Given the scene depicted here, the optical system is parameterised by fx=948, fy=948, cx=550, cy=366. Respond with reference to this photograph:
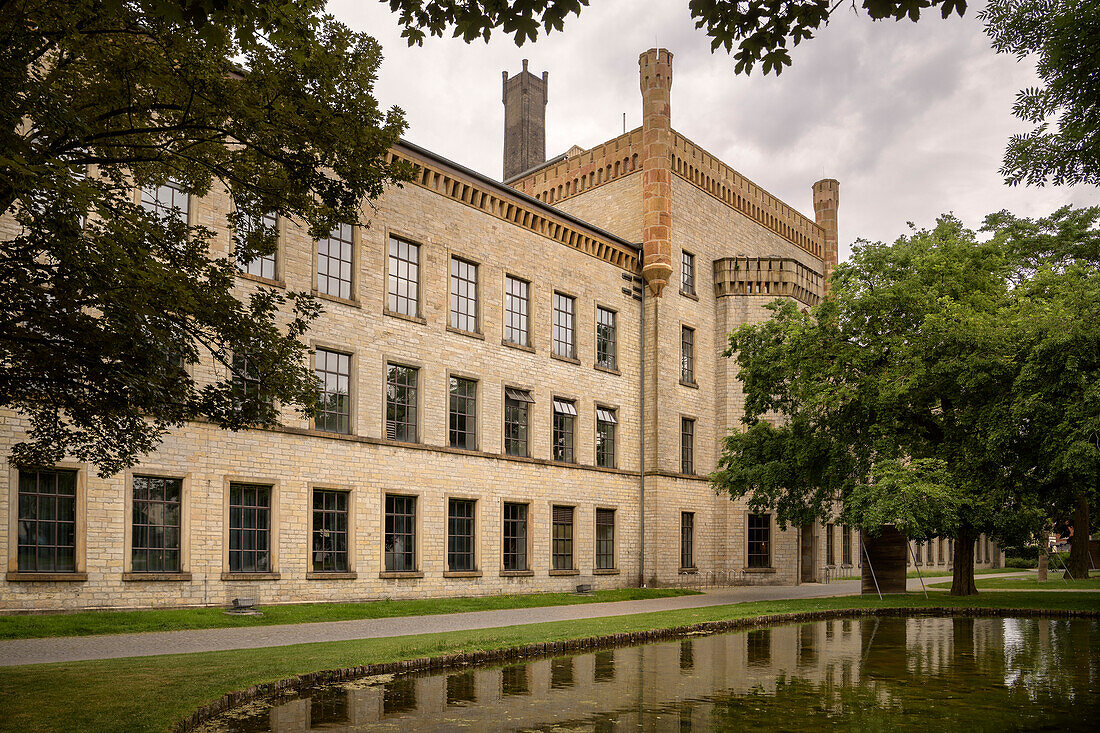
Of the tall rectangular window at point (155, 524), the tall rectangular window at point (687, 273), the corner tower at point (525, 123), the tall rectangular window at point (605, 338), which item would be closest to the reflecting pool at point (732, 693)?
the tall rectangular window at point (155, 524)

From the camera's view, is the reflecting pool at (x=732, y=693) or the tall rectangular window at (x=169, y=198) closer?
the reflecting pool at (x=732, y=693)

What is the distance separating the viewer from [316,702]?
33.2ft

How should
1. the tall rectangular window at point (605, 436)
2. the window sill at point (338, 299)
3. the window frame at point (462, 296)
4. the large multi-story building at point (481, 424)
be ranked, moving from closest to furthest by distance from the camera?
the large multi-story building at point (481, 424), the window sill at point (338, 299), the window frame at point (462, 296), the tall rectangular window at point (605, 436)

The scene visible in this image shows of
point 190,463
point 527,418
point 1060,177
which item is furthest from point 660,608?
point 1060,177

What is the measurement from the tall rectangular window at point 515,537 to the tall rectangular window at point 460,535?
4.79 feet

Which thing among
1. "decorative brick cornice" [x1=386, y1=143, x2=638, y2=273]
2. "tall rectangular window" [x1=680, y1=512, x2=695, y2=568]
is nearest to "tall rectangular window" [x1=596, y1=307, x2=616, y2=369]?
"decorative brick cornice" [x1=386, y1=143, x2=638, y2=273]

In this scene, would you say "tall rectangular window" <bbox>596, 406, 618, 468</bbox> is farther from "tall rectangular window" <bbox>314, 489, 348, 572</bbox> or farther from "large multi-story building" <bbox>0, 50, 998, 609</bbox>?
"tall rectangular window" <bbox>314, 489, 348, 572</bbox>

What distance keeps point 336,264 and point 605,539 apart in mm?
13779

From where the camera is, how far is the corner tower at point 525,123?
165ft

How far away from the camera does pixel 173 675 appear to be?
10.9 meters

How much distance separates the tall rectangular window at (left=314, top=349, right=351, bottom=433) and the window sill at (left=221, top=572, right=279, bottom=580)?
3.77m

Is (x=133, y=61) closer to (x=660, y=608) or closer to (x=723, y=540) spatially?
(x=660, y=608)

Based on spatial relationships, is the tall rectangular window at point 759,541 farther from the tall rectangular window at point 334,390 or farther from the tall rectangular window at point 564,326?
the tall rectangular window at point 334,390

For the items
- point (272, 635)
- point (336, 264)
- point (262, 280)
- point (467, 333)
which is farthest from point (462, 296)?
point (272, 635)
